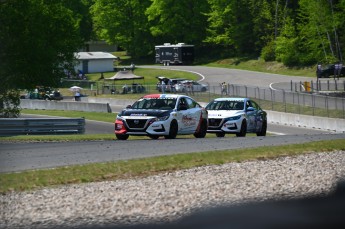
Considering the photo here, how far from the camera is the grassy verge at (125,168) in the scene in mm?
14516

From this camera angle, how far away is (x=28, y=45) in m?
38.3

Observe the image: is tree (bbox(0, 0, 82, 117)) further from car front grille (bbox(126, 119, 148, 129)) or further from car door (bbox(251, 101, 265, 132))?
car front grille (bbox(126, 119, 148, 129))

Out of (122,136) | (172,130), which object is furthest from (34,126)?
(172,130)

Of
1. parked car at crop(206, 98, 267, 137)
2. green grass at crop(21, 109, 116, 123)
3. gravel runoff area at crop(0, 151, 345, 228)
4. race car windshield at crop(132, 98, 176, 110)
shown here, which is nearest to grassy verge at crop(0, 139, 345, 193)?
gravel runoff area at crop(0, 151, 345, 228)

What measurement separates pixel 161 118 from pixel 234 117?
5063mm

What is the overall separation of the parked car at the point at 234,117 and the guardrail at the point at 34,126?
21.0 feet

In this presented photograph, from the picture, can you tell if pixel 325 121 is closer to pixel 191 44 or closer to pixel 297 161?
pixel 297 161

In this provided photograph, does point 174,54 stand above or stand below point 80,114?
above

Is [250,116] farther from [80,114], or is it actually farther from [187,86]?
[187,86]

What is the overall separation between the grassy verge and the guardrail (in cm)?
1438

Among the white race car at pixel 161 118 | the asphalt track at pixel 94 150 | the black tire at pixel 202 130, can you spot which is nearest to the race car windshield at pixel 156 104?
the white race car at pixel 161 118

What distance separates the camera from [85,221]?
10734mm

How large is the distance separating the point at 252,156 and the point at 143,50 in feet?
315

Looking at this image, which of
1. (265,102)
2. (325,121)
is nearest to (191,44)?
(265,102)
